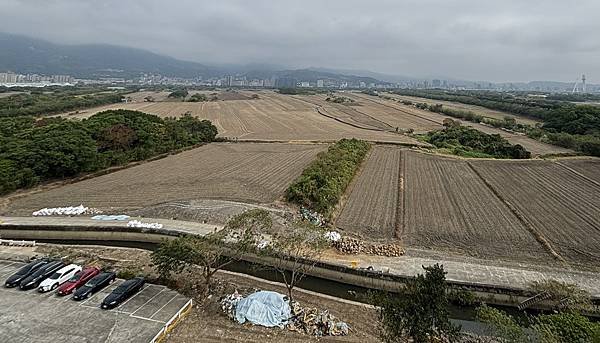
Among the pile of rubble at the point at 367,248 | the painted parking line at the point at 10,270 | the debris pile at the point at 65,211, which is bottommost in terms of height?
the painted parking line at the point at 10,270

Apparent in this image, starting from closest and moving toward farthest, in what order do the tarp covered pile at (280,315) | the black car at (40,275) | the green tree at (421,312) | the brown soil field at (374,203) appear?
the green tree at (421,312)
the tarp covered pile at (280,315)
the black car at (40,275)
the brown soil field at (374,203)

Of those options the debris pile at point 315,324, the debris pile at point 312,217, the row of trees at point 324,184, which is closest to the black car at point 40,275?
the debris pile at point 315,324

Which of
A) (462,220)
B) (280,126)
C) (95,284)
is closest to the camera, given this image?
(95,284)

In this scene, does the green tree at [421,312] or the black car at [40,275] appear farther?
the black car at [40,275]

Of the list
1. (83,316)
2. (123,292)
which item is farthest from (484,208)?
(83,316)

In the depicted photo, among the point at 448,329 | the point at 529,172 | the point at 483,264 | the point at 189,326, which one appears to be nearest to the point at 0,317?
the point at 189,326

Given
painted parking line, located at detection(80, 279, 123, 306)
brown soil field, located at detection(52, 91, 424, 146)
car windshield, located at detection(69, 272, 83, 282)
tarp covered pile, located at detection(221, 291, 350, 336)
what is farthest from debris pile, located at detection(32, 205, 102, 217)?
brown soil field, located at detection(52, 91, 424, 146)

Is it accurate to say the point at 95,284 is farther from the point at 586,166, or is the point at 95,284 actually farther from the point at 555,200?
the point at 586,166

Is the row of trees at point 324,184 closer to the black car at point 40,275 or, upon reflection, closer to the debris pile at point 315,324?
the debris pile at point 315,324

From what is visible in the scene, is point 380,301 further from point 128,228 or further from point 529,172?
point 529,172
